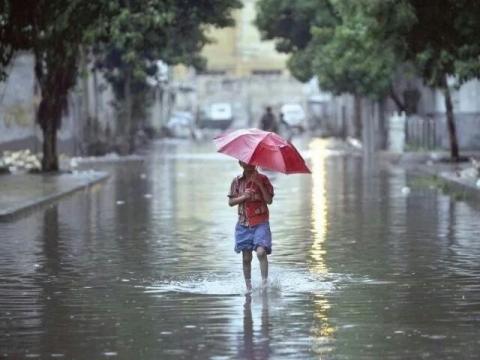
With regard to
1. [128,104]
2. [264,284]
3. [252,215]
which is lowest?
[264,284]

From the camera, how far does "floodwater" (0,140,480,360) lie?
1066cm

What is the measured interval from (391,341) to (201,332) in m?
1.44

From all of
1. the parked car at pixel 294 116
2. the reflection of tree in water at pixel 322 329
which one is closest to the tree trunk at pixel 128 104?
the parked car at pixel 294 116

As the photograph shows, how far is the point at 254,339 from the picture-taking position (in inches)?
425

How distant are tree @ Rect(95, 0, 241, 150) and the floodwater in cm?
A: 768

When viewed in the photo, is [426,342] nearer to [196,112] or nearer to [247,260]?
[247,260]

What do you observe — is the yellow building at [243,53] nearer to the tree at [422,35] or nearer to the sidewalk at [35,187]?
the tree at [422,35]

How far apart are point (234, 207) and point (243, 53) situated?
104 m

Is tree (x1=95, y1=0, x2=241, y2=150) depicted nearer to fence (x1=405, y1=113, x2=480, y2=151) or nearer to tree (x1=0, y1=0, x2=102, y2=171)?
tree (x1=0, y1=0, x2=102, y2=171)

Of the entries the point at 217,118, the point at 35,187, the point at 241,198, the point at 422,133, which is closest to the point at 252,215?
the point at 241,198

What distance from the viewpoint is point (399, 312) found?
12.3 m

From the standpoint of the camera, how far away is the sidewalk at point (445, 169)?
3041cm

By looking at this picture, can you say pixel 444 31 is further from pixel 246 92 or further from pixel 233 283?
pixel 246 92

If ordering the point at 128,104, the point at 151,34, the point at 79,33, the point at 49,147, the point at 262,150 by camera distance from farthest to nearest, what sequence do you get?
1. the point at 128,104
2. the point at 151,34
3. the point at 49,147
4. the point at 79,33
5. the point at 262,150
